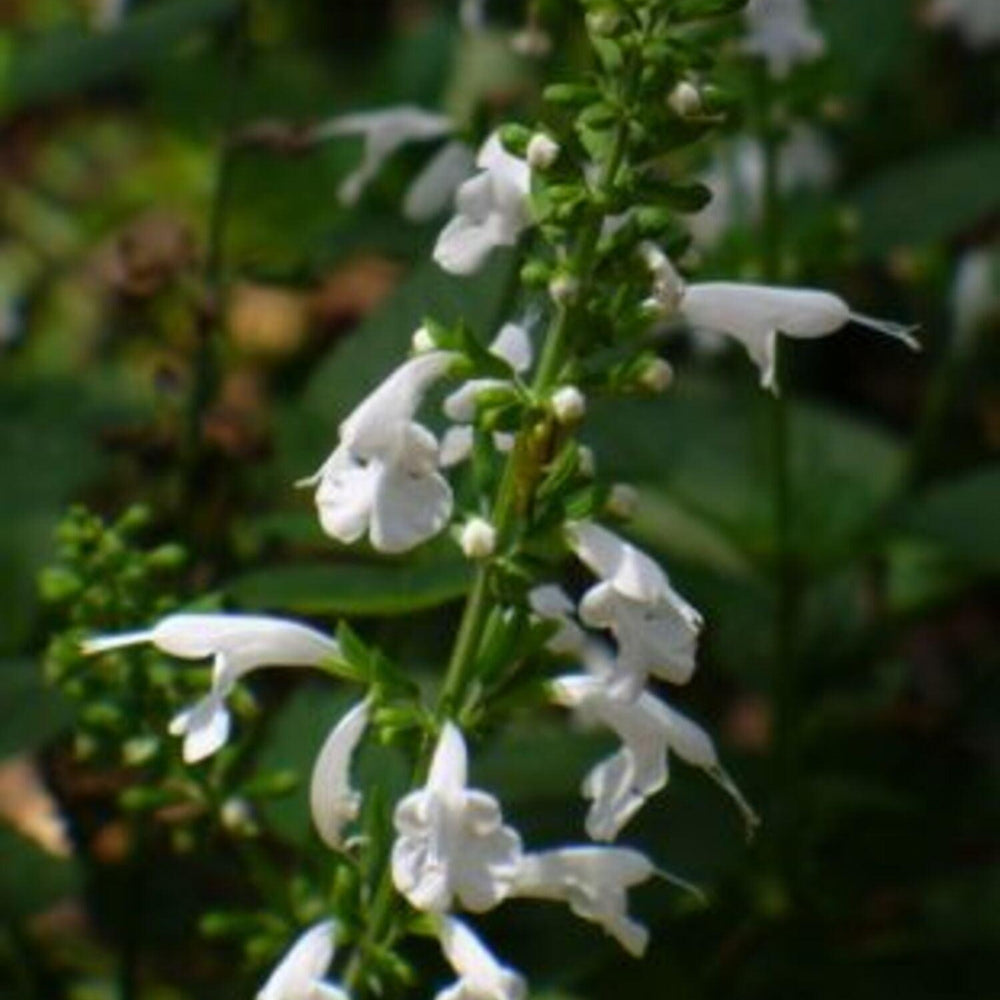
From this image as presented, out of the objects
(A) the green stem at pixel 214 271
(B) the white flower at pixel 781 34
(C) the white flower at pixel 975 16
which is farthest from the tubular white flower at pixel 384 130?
(C) the white flower at pixel 975 16

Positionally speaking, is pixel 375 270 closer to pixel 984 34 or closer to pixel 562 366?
pixel 984 34

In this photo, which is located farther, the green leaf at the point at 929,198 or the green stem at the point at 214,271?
the green leaf at the point at 929,198

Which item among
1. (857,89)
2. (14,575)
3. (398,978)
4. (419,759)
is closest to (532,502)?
(419,759)

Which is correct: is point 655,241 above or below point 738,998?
above

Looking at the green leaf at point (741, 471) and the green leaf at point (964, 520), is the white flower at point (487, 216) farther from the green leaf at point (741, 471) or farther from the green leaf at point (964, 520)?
the green leaf at point (964, 520)

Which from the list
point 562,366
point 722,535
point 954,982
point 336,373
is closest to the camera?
point 562,366

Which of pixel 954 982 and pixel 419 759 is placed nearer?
pixel 419 759
